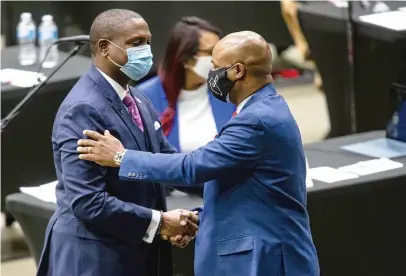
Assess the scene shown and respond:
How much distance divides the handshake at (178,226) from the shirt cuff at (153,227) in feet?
0.09

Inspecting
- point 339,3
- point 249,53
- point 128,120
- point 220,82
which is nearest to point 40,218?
point 128,120

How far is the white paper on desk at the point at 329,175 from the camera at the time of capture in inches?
199

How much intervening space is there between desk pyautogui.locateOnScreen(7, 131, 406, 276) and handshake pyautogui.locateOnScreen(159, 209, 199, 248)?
102 cm

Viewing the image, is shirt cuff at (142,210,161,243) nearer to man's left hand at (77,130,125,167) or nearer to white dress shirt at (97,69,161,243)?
white dress shirt at (97,69,161,243)

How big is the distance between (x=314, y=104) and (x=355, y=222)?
442 centimetres

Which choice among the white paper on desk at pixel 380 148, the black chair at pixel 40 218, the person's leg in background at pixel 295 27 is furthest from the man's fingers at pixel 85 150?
the person's leg in background at pixel 295 27

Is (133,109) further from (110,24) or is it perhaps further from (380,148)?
(380,148)

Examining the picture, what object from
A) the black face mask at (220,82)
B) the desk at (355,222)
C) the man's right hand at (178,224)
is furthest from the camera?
the desk at (355,222)

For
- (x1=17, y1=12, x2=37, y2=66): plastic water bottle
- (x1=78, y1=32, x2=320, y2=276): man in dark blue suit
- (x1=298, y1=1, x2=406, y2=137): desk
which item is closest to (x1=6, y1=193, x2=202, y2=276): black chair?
(x1=78, y1=32, x2=320, y2=276): man in dark blue suit

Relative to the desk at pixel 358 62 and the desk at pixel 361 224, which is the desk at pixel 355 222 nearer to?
the desk at pixel 361 224

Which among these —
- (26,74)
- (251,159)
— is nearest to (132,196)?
(251,159)

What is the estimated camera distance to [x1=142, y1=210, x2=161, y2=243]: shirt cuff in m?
3.61

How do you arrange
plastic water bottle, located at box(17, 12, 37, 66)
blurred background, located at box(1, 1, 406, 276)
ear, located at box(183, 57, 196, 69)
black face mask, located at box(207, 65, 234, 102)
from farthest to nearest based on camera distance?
plastic water bottle, located at box(17, 12, 37, 66), ear, located at box(183, 57, 196, 69), blurred background, located at box(1, 1, 406, 276), black face mask, located at box(207, 65, 234, 102)

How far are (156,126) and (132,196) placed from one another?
327 millimetres
